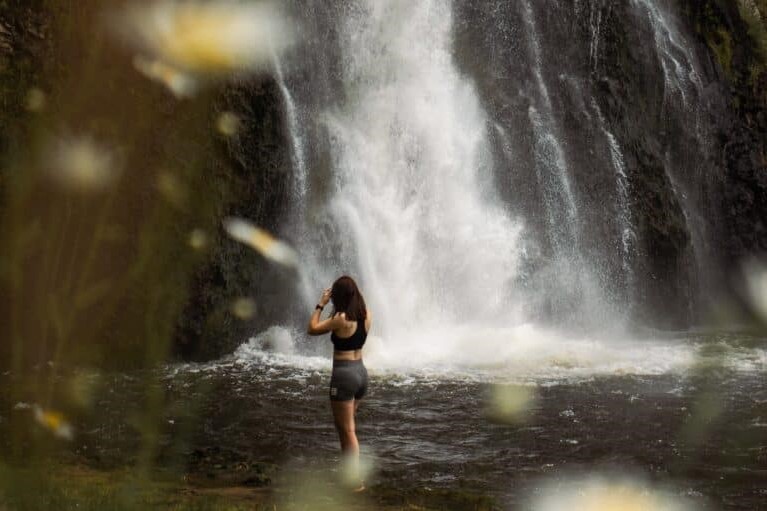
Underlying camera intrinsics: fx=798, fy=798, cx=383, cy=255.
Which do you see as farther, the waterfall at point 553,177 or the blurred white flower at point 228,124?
the waterfall at point 553,177

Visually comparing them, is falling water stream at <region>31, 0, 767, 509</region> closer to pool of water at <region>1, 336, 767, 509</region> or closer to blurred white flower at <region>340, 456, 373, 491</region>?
pool of water at <region>1, 336, 767, 509</region>

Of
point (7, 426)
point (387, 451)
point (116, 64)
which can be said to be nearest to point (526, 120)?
point (116, 64)

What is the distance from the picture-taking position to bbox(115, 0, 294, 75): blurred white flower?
11.1 m

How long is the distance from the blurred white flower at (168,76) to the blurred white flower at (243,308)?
149 inches

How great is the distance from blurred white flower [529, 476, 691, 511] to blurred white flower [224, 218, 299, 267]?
28.9 ft

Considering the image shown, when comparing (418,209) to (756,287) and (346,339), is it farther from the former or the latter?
(346,339)

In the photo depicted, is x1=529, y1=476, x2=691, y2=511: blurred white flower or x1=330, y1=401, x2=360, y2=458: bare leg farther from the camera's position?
x1=529, y1=476, x2=691, y2=511: blurred white flower

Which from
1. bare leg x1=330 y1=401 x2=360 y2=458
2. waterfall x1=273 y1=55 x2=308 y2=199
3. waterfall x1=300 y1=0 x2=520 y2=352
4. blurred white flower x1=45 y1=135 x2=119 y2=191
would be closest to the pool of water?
bare leg x1=330 y1=401 x2=360 y2=458

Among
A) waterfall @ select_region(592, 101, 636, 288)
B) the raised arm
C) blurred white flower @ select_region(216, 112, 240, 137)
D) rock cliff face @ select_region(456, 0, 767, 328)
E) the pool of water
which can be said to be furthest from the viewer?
waterfall @ select_region(592, 101, 636, 288)

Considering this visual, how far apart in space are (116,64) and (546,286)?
10460 mm

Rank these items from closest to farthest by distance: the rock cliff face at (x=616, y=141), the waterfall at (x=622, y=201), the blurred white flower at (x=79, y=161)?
1. the blurred white flower at (x=79, y=161)
2. the rock cliff face at (x=616, y=141)
3. the waterfall at (x=622, y=201)

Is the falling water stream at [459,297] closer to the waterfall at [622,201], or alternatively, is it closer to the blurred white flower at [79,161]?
the waterfall at [622,201]

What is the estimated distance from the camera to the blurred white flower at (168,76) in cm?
1243

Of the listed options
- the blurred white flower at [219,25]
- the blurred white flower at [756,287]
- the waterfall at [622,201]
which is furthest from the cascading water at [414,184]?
the blurred white flower at [756,287]
